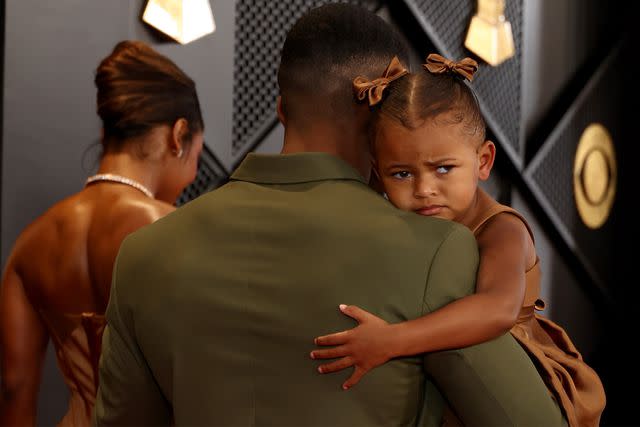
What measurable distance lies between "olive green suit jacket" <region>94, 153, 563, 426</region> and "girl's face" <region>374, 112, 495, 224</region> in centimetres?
31

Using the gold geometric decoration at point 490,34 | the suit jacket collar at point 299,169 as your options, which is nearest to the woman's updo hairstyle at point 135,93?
the suit jacket collar at point 299,169

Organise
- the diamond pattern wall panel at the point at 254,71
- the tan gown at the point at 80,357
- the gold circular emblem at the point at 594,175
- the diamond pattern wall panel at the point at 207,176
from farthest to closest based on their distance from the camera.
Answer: the gold circular emblem at the point at 594,175 → the diamond pattern wall panel at the point at 254,71 → the diamond pattern wall panel at the point at 207,176 → the tan gown at the point at 80,357

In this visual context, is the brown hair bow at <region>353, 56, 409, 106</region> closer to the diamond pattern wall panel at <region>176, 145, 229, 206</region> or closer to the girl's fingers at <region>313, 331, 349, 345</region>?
the girl's fingers at <region>313, 331, 349, 345</region>

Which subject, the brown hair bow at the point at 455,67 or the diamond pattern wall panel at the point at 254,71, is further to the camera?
the diamond pattern wall panel at the point at 254,71

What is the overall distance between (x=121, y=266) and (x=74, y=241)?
98 cm

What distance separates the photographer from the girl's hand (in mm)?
1115

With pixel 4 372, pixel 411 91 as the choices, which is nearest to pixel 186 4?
pixel 4 372

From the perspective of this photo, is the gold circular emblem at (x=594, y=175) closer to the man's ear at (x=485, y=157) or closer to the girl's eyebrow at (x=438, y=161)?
the man's ear at (x=485, y=157)

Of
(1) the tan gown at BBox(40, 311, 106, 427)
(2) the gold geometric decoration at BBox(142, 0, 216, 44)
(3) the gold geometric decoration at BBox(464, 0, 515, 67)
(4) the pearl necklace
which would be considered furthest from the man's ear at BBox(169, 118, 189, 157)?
(3) the gold geometric decoration at BBox(464, 0, 515, 67)

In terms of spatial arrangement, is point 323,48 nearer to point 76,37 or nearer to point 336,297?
point 336,297

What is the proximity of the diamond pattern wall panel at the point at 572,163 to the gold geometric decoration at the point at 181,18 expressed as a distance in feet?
6.23

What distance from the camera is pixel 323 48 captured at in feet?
4.39

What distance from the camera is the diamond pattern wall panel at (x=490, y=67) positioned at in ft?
12.9

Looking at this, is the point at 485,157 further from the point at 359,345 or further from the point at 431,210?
the point at 359,345
